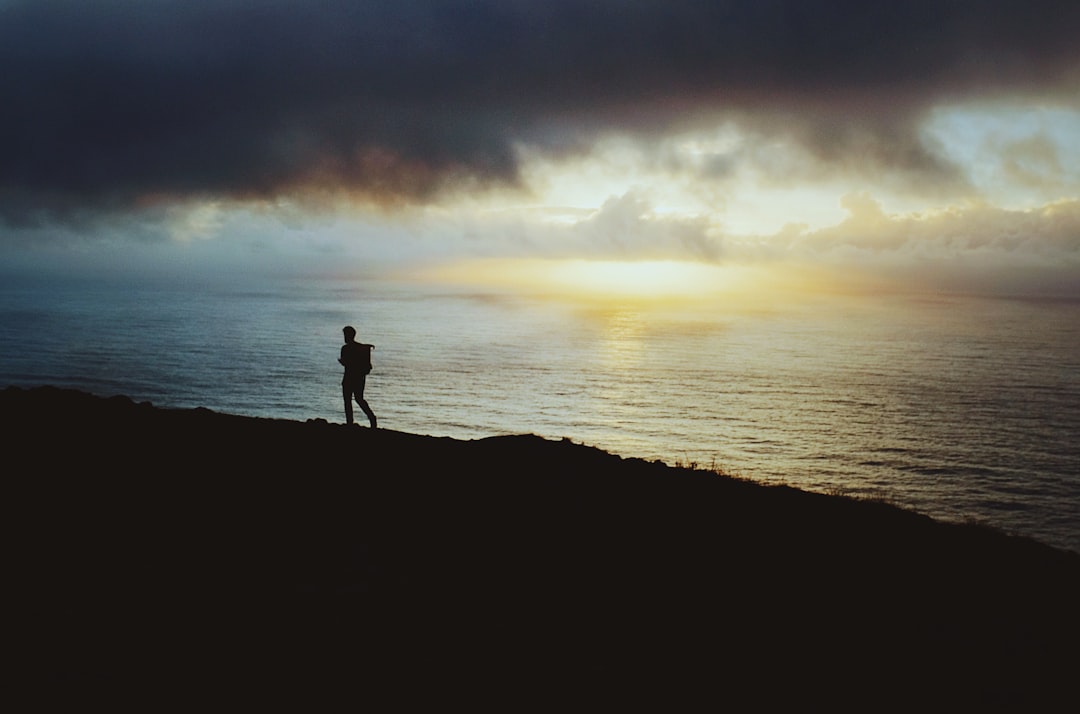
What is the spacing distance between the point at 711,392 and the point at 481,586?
89.9 meters

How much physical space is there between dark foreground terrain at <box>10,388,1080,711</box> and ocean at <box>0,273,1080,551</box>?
2985 mm

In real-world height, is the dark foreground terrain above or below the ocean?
above

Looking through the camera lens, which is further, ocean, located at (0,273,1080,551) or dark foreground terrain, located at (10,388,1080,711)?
ocean, located at (0,273,1080,551)

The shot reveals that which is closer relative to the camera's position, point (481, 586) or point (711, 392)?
point (481, 586)

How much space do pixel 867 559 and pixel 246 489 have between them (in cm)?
1218

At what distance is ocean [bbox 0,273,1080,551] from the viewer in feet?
202

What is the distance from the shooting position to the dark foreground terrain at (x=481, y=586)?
8859 millimetres

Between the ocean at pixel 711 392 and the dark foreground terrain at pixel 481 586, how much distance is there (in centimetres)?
299

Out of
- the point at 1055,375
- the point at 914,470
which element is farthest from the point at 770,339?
the point at 914,470

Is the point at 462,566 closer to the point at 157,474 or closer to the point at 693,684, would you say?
the point at 693,684

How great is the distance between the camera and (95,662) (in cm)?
841

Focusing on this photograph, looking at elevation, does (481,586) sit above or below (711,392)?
above

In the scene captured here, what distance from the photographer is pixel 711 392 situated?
97.4 meters

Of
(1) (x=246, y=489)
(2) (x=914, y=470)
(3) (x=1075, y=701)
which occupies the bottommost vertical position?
(2) (x=914, y=470)
